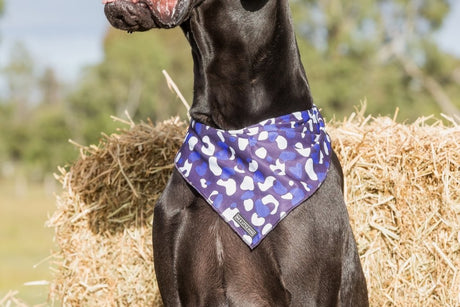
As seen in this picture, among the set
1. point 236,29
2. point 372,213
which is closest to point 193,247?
point 236,29

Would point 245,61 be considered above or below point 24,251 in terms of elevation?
below

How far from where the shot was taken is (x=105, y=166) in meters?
4.79

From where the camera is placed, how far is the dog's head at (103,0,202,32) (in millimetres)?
2785

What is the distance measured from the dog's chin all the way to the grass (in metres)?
2.31

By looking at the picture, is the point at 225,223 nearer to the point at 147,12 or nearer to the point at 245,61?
the point at 245,61

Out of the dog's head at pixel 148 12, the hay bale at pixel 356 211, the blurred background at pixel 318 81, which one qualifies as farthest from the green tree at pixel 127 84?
the dog's head at pixel 148 12

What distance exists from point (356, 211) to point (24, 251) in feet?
38.3

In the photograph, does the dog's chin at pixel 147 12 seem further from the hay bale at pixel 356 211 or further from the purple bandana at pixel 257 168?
the hay bale at pixel 356 211

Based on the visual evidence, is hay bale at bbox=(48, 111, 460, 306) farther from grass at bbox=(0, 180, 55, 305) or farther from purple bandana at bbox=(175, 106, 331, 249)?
purple bandana at bbox=(175, 106, 331, 249)

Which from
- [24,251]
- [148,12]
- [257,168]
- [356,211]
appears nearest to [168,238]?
[257,168]

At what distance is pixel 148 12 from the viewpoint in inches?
111

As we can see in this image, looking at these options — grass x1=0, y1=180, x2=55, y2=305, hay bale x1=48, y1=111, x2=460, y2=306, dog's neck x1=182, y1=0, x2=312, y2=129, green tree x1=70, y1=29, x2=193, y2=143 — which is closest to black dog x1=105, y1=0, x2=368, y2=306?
dog's neck x1=182, y1=0, x2=312, y2=129

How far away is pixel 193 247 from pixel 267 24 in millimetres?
1050

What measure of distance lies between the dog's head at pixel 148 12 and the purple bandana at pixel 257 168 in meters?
0.59
